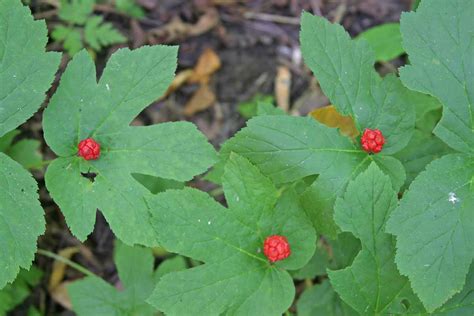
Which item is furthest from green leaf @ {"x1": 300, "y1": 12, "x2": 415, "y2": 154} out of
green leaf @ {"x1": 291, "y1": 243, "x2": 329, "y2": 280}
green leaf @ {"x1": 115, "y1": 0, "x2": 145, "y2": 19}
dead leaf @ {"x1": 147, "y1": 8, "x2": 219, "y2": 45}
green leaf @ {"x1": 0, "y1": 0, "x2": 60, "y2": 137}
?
green leaf @ {"x1": 115, "y1": 0, "x2": 145, "y2": 19}

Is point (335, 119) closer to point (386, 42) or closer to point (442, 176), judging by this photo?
point (386, 42)

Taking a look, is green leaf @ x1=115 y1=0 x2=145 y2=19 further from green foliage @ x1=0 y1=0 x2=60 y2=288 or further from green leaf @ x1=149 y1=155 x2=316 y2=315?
green leaf @ x1=149 y1=155 x2=316 y2=315

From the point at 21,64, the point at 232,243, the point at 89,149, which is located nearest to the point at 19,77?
the point at 21,64

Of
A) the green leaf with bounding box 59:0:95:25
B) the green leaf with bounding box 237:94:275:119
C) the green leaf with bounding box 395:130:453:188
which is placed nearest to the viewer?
the green leaf with bounding box 395:130:453:188

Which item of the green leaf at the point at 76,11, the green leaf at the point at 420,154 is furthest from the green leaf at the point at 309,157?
the green leaf at the point at 76,11

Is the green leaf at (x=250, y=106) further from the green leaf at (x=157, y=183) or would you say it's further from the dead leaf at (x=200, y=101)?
the green leaf at (x=157, y=183)

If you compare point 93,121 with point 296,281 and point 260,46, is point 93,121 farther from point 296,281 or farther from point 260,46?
point 260,46
